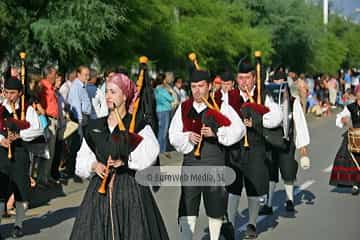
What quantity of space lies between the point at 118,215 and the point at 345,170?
260 inches

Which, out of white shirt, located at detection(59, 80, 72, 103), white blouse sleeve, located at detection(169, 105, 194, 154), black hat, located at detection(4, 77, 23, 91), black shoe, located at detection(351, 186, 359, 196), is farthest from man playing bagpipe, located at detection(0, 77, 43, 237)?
black shoe, located at detection(351, 186, 359, 196)

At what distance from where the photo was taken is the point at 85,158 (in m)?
5.66

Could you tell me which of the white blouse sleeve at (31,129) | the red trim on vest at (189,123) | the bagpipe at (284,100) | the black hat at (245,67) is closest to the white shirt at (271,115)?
the black hat at (245,67)

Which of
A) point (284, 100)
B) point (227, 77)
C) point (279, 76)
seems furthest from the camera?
point (279, 76)

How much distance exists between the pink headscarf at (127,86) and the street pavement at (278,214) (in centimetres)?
329

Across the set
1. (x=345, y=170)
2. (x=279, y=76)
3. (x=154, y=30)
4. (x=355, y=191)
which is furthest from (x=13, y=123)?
(x=154, y=30)

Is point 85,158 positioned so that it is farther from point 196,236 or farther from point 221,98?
point 196,236

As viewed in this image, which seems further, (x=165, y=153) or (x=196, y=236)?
(x=165, y=153)

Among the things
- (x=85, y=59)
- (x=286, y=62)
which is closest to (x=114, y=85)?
(x=85, y=59)

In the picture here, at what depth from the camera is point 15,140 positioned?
845 centimetres

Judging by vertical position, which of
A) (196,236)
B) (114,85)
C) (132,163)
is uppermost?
(114,85)

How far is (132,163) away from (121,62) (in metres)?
14.6

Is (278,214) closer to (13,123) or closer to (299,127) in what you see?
(299,127)

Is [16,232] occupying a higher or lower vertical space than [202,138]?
lower
